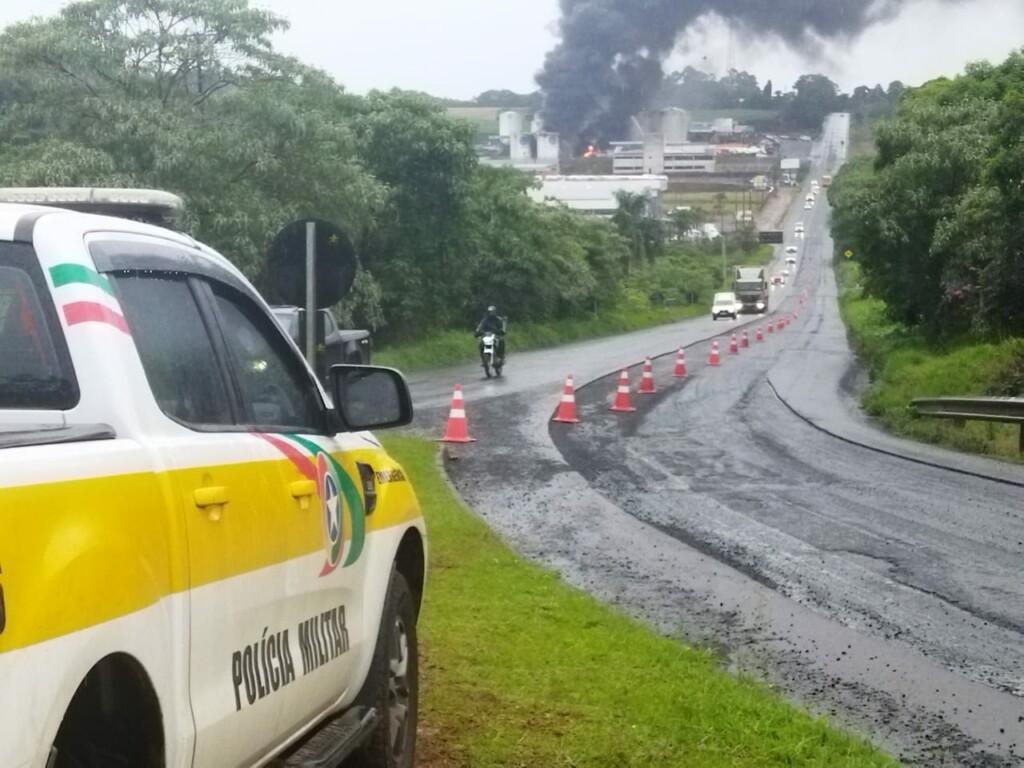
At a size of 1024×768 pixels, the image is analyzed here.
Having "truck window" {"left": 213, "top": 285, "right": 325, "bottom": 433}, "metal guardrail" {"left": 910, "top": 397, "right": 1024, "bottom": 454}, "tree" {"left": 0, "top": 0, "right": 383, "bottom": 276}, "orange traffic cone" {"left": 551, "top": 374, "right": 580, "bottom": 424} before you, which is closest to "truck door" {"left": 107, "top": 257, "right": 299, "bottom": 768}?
"truck window" {"left": 213, "top": 285, "right": 325, "bottom": 433}

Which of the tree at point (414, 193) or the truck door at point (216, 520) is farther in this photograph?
the tree at point (414, 193)

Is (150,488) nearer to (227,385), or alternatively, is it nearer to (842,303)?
(227,385)

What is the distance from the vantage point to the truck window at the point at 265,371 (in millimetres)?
4273

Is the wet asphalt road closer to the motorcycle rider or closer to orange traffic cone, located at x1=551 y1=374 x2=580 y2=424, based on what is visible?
orange traffic cone, located at x1=551 y1=374 x2=580 y2=424

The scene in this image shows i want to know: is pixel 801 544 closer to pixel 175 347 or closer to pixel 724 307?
pixel 175 347

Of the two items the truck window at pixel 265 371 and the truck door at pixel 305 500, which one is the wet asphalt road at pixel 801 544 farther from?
the truck window at pixel 265 371

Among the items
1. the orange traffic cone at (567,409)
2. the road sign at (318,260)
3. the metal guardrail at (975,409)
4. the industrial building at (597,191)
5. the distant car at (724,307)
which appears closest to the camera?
the road sign at (318,260)

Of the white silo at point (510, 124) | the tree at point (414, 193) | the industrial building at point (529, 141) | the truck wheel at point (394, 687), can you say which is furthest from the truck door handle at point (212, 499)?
the white silo at point (510, 124)

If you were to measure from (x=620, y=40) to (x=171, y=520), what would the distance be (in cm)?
14381

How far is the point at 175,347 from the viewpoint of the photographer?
3795mm

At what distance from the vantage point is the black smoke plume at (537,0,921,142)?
459 feet

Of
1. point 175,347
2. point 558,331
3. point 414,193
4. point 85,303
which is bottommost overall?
point 558,331

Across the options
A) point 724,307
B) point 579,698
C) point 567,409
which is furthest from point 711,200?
point 579,698

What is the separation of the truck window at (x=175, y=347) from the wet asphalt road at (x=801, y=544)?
3.48 m
